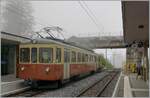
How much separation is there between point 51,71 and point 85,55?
7.81 meters

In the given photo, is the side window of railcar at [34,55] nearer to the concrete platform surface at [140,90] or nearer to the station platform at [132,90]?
the station platform at [132,90]

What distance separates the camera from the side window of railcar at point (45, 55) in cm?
1591

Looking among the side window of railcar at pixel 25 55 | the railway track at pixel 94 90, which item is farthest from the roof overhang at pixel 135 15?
the side window of railcar at pixel 25 55

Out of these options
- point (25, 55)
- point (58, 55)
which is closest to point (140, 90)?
point (58, 55)

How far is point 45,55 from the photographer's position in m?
16.1

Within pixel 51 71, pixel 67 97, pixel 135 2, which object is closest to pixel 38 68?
pixel 51 71

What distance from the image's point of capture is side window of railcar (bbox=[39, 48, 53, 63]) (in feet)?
52.2

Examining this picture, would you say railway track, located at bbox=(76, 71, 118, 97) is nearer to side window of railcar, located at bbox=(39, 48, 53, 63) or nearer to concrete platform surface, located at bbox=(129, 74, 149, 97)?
concrete platform surface, located at bbox=(129, 74, 149, 97)

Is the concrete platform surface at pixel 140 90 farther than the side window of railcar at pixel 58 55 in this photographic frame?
No

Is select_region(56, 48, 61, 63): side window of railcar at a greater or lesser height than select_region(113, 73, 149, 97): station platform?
greater

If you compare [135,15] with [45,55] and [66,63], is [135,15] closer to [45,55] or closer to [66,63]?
[45,55]

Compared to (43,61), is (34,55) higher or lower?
higher

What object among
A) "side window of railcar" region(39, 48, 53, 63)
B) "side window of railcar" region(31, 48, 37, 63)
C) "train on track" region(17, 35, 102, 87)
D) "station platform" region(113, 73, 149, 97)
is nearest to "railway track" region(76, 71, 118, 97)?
"station platform" region(113, 73, 149, 97)

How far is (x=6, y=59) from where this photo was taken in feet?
81.1
